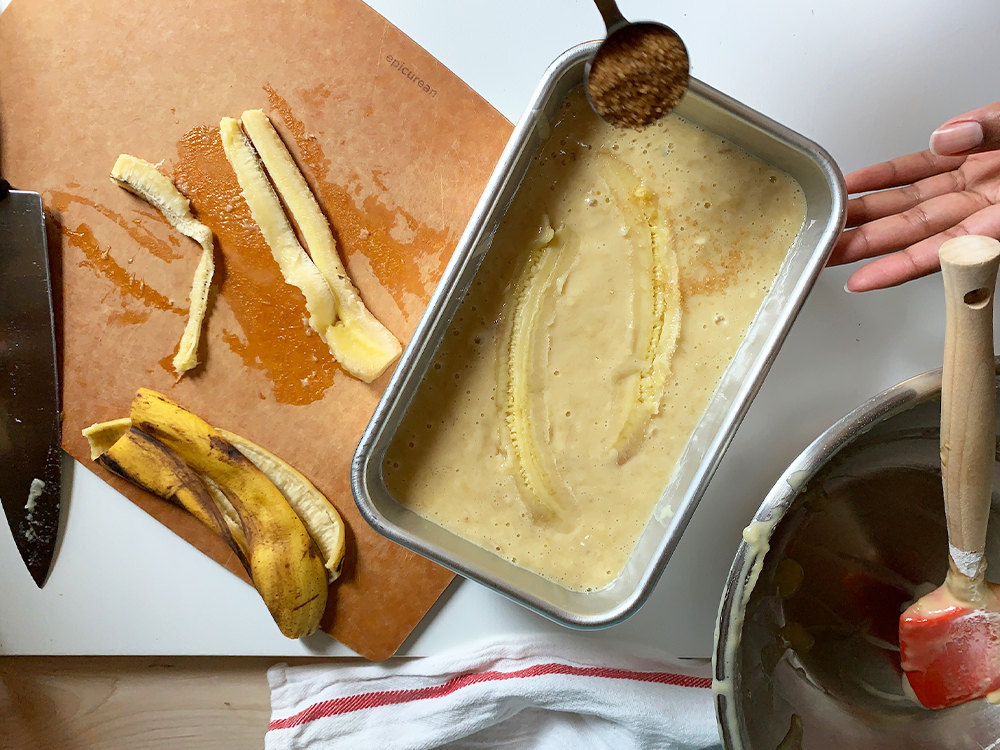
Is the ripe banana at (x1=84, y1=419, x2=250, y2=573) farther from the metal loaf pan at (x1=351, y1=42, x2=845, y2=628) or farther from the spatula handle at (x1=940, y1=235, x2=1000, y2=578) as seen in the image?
the spatula handle at (x1=940, y1=235, x2=1000, y2=578)

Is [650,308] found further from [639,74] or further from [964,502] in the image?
[964,502]

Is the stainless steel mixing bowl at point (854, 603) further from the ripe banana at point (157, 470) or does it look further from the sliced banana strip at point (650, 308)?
the ripe banana at point (157, 470)

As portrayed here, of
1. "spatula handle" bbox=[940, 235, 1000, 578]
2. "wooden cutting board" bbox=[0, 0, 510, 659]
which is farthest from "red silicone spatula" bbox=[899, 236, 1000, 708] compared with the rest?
"wooden cutting board" bbox=[0, 0, 510, 659]

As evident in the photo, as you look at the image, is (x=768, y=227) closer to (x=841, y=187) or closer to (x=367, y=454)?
(x=841, y=187)

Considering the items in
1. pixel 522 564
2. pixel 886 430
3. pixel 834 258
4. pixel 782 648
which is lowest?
pixel 782 648

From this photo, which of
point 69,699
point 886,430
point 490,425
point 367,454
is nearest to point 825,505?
point 886,430

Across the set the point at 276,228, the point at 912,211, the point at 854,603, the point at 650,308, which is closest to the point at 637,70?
the point at 650,308

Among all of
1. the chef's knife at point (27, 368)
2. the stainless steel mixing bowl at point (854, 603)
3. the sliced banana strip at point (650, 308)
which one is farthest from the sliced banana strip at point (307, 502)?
the stainless steel mixing bowl at point (854, 603)

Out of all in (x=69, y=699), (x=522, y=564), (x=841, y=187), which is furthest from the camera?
(x=69, y=699)
